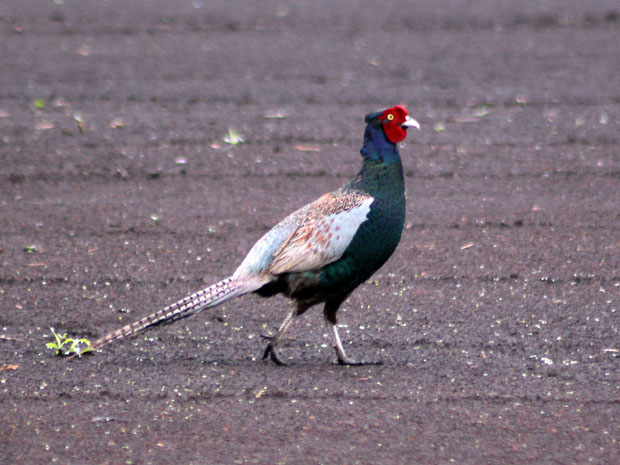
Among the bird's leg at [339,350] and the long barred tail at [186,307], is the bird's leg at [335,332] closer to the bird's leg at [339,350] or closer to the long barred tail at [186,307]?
the bird's leg at [339,350]

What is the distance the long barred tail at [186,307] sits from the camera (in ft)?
18.1

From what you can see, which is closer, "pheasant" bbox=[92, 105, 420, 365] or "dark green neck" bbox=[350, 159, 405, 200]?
"pheasant" bbox=[92, 105, 420, 365]

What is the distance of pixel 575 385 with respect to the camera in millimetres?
5332

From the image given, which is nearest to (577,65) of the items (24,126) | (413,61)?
(413,61)

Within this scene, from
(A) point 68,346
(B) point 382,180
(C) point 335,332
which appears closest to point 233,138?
(A) point 68,346

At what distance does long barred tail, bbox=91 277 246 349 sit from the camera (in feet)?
18.1

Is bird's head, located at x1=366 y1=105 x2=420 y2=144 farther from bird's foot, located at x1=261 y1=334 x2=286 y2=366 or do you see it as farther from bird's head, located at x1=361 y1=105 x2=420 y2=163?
bird's foot, located at x1=261 y1=334 x2=286 y2=366

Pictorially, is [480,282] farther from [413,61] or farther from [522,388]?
[413,61]

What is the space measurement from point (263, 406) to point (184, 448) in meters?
0.55

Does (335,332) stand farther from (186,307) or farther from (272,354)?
(186,307)

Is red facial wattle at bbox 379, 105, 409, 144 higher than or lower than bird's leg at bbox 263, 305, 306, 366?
higher

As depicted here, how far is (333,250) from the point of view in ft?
18.3

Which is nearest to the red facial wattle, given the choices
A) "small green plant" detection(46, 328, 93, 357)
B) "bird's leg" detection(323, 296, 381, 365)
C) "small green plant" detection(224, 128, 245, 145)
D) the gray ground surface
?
"bird's leg" detection(323, 296, 381, 365)

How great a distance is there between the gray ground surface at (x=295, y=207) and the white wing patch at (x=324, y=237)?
57cm
